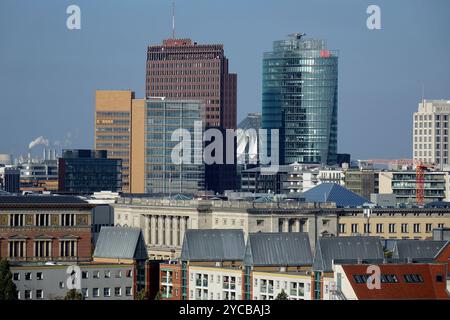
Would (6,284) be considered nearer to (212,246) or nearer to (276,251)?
(276,251)

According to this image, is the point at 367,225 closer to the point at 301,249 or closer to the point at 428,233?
the point at 428,233

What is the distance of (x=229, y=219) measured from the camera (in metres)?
125

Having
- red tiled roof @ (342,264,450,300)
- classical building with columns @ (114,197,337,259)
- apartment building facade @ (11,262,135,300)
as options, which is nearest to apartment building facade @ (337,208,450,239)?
classical building with columns @ (114,197,337,259)

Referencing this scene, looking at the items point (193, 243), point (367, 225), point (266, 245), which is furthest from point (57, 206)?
point (367, 225)

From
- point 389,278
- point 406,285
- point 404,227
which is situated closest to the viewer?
point 406,285

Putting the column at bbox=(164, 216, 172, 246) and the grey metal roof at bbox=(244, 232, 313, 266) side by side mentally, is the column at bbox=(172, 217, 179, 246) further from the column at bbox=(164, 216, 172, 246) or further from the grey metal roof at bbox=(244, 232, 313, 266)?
the grey metal roof at bbox=(244, 232, 313, 266)

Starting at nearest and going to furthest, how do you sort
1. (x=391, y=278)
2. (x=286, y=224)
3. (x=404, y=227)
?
(x=391, y=278) < (x=286, y=224) < (x=404, y=227)

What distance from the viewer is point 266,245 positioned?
83.2 metres

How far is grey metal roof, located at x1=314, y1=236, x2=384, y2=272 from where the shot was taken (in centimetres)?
7488

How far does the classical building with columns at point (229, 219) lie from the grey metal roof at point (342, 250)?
38.6 metres

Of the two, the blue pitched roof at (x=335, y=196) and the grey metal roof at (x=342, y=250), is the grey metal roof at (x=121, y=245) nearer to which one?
the grey metal roof at (x=342, y=250)

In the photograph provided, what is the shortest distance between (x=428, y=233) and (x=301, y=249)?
47.9 m

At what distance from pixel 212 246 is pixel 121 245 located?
4700 mm

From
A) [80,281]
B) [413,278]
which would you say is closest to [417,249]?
[80,281]
